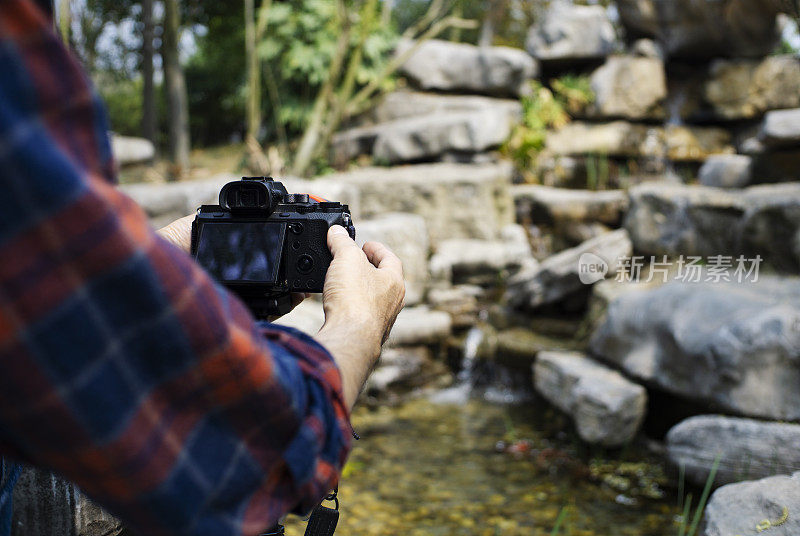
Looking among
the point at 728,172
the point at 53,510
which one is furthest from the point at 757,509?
the point at 728,172

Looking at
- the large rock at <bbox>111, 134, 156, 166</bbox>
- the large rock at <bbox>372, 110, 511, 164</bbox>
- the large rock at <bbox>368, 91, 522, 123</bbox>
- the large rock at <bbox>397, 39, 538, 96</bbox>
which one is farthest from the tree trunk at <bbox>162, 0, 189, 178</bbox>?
the large rock at <bbox>397, 39, 538, 96</bbox>

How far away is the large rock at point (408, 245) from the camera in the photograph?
21.1 ft

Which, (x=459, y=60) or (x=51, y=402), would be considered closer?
(x=51, y=402)

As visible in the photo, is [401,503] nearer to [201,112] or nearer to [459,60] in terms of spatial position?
[459,60]

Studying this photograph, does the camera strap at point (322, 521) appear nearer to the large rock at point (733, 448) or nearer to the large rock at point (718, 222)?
the large rock at point (733, 448)

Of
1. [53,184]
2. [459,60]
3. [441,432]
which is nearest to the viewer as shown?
[53,184]

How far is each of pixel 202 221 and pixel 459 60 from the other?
10910 mm

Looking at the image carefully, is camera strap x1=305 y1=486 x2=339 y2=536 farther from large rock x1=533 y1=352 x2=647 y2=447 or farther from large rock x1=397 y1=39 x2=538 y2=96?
large rock x1=397 y1=39 x2=538 y2=96

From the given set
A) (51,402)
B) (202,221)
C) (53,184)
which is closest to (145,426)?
(51,402)

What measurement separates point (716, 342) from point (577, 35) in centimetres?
876

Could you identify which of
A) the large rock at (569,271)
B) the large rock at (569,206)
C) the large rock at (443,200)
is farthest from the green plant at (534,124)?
the large rock at (569,271)

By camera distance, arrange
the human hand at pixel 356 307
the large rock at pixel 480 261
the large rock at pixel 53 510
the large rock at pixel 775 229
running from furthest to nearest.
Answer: the large rock at pixel 480 261
the large rock at pixel 775 229
the large rock at pixel 53 510
the human hand at pixel 356 307

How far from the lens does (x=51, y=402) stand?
501mm

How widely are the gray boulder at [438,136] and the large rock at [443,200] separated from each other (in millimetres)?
1221
